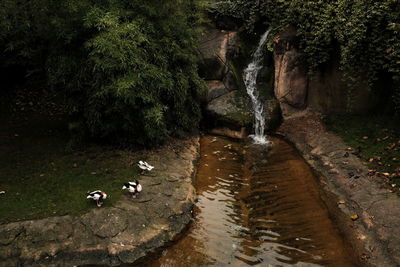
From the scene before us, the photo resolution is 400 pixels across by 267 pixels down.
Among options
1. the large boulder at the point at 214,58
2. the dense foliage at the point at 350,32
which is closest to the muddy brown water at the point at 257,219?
the dense foliage at the point at 350,32

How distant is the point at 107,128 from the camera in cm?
916

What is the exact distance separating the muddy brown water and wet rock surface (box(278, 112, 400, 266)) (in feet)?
1.14

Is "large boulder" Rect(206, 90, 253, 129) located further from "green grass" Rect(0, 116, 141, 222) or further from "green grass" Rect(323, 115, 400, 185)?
"green grass" Rect(0, 116, 141, 222)

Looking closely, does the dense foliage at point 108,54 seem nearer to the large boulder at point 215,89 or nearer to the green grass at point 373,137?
the large boulder at point 215,89

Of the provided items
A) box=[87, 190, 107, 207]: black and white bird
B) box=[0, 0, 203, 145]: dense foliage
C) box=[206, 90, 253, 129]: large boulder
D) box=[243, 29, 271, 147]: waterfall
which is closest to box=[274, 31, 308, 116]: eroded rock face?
box=[243, 29, 271, 147]: waterfall

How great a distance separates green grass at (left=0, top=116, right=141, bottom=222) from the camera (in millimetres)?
6684

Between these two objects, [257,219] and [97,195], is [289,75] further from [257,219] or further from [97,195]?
[97,195]

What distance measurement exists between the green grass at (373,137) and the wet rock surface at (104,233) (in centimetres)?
535

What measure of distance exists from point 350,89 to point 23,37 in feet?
34.2

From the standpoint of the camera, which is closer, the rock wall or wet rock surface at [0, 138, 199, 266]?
wet rock surface at [0, 138, 199, 266]

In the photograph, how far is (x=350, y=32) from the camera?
34.5 feet

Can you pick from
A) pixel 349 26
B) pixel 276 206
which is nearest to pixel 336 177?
pixel 276 206

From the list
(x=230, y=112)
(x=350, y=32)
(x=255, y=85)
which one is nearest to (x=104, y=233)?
(x=230, y=112)

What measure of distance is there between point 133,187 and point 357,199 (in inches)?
210
